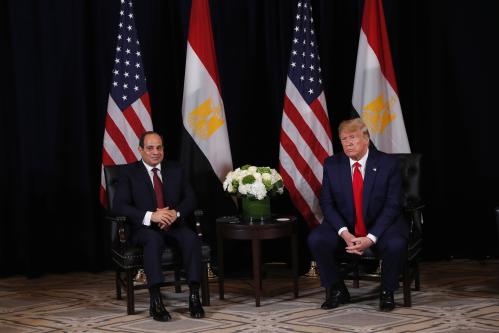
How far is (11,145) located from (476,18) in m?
4.28

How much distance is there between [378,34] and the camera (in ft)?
21.7

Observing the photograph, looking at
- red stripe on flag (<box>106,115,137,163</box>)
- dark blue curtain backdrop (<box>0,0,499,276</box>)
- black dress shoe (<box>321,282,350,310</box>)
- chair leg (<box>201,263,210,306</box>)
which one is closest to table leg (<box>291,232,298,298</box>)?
black dress shoe (<box>321,282,350,310</box>)

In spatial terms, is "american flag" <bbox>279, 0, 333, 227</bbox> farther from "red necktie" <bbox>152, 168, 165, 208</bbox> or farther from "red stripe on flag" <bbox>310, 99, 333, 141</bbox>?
"red necktie" <bbox>152, 168, 165, 208</bbox>

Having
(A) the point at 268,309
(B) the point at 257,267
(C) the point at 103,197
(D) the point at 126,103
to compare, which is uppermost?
(D) the point at 126,103

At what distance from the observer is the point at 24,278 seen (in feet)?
22.4

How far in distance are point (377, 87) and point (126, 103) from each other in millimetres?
2089

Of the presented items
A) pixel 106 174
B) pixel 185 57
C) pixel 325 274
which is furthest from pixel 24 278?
pixel 325 274

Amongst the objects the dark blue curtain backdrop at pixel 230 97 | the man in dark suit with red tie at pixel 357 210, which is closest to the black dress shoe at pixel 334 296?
the man in dark suit with red tie at pixel 357 210

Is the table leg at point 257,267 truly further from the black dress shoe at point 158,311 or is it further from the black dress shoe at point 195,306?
the black dress shoe at point 158,311

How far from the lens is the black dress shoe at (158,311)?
5.07 meters

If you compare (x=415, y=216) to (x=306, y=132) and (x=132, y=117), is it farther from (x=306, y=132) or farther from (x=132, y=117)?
(x=132, y=117)

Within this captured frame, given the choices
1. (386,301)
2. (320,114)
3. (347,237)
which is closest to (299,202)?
(320,114)

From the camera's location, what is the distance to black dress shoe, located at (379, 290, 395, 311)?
5.14 m

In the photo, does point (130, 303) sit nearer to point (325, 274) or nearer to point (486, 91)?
point (325, 274)
